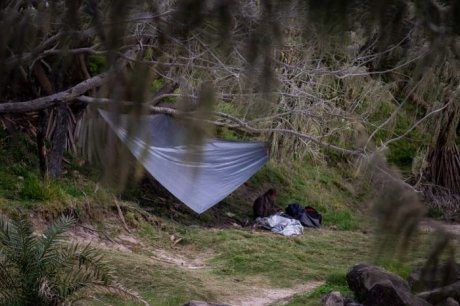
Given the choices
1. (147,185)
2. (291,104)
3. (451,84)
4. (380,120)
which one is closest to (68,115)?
(147,185)

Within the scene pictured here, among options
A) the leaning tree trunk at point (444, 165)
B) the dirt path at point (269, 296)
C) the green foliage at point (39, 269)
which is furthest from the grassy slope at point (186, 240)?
the leaning tree trunk at point (444, 165)

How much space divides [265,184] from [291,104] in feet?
16.9

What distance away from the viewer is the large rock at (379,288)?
7.36 m

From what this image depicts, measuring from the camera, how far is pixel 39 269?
6297 mm

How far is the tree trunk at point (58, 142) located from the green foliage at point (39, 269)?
4203 mm

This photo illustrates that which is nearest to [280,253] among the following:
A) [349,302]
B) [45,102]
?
[349,302]

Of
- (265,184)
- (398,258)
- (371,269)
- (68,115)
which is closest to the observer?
(398,258)

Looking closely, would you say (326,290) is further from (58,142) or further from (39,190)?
(58,142)

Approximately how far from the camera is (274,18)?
329cm

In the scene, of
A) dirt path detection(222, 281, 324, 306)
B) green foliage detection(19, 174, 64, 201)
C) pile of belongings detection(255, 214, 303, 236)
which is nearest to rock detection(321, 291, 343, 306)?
dirt path detection(222, 281, 324, 306)

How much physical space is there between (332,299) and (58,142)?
462 centimetres

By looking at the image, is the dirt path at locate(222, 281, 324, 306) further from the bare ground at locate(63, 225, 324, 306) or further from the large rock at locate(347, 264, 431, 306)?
the large rock at locate(347, 264, 431, 306)

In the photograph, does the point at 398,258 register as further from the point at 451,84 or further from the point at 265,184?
the point at 265,184

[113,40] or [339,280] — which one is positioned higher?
[113,40]
